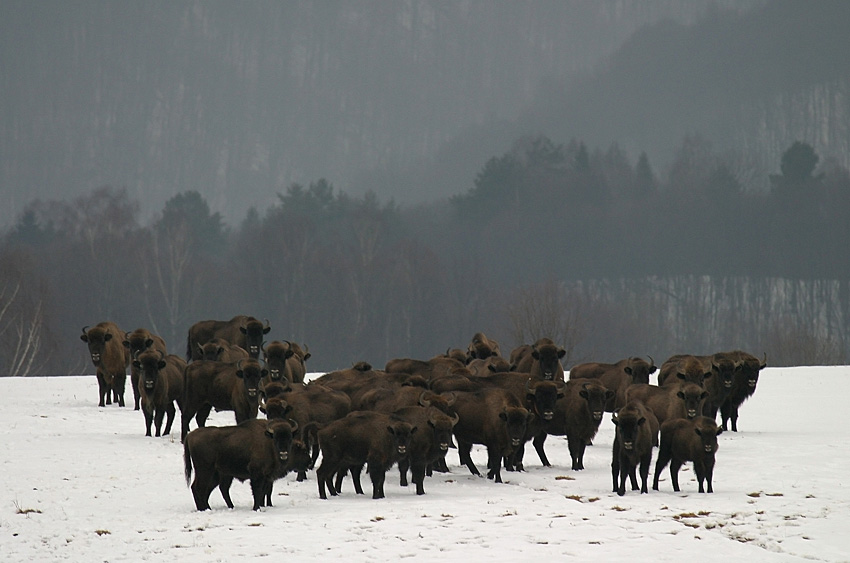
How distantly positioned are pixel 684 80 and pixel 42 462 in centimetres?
17163

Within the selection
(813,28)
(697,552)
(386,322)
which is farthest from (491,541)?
(813,28)

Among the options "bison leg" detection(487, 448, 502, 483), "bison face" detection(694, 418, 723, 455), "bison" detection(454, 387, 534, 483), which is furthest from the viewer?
"bison" detection(454, 387, 534, 483)

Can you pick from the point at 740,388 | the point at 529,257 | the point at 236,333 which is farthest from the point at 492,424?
the point at 529,257

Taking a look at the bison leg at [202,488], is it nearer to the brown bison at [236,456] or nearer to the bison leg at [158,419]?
the brown bison at [236,456]

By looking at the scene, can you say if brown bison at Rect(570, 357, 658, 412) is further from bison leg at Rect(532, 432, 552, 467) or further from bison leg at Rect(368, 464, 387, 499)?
bison leg at Rect(368, 464, 387, 499)

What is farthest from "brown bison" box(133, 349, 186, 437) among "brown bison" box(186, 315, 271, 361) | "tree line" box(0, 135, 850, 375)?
"tree line" box(0, 135, 850, 375)

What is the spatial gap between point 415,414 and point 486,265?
99742 millimetres

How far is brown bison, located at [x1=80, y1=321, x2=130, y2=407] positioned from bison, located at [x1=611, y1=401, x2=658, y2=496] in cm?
1301

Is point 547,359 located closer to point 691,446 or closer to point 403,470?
point 691,446

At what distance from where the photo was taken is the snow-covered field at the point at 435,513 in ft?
42.5

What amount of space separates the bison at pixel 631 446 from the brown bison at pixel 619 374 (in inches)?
215

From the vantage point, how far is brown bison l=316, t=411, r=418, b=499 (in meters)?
15.6

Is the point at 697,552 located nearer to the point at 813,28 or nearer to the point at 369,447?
the point at 369,447

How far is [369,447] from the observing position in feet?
51.2
